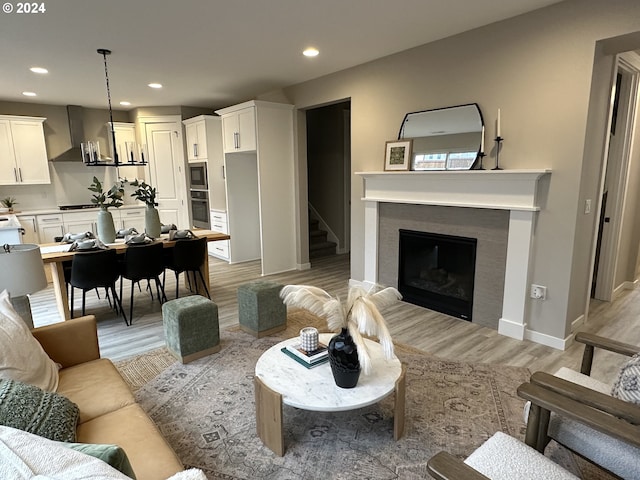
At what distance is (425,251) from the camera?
13.7 ft

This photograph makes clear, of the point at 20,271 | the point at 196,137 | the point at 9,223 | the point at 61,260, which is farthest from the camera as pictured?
the point at 196,137

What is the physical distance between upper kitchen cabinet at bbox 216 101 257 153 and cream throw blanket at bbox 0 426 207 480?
4735 millimetres

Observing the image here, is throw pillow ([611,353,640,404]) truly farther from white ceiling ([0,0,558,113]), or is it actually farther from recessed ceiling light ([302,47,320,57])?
recessed ceiling light ([302,47,320,57])

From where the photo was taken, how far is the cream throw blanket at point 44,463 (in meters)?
0.91

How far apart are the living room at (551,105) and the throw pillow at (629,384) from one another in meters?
1.45

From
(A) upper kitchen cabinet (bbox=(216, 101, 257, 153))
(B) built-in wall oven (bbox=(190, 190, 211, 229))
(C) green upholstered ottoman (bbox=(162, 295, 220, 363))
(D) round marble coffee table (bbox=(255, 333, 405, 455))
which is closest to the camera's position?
(D) round marble coffee table (bbox=(255, 333, 405, 455))

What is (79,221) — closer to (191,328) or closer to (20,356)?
(191,328)

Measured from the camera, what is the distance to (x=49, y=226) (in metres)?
6.21

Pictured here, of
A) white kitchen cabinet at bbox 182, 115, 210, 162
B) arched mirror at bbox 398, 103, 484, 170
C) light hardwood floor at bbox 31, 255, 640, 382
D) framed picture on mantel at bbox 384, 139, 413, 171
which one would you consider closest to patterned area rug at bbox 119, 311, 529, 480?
light hardwood floor at bbox 31, 255, 640, 382

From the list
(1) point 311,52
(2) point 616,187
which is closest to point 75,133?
(1) point 311,52

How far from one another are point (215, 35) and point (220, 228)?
3.66 meters

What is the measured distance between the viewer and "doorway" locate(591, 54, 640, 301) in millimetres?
3818

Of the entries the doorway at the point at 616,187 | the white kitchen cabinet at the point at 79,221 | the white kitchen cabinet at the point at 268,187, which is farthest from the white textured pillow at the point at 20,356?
the white kitchen cabinet at the point at 79,221

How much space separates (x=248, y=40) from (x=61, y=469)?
3.60 metres
